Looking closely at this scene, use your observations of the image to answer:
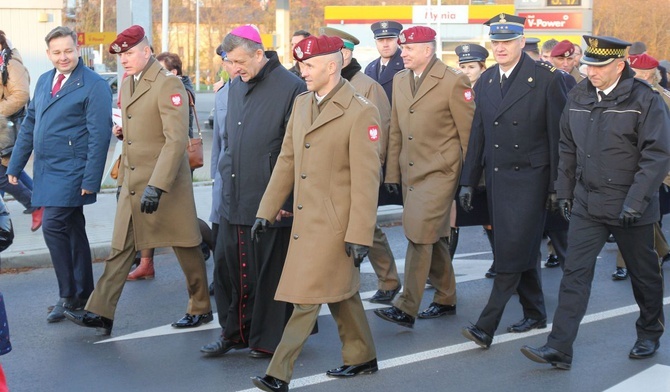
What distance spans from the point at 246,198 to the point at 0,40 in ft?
16.8

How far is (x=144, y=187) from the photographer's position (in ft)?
22.2

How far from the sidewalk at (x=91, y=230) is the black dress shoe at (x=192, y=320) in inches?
108

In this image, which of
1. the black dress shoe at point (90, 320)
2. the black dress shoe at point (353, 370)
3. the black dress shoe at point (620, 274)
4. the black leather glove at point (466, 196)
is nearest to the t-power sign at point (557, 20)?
the black dress shoe at point (620, 274)

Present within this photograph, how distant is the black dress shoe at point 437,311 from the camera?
734 cm

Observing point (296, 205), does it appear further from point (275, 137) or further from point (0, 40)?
point (0, 40)

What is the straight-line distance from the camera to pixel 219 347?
6332 millimetres

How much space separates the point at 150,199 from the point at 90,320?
930 millimetres

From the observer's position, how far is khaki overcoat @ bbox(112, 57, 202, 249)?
21.8ft

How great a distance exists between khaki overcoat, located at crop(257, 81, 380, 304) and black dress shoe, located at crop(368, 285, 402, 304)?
7.09 feet

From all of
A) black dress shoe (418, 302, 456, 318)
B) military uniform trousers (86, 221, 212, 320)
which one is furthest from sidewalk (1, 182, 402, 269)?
black dress shoe (418, 302, 456, 318)

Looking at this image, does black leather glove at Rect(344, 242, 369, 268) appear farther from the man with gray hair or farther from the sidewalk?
the sidewalk

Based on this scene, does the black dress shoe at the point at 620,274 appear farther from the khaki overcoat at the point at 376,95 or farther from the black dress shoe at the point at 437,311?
the khaki overcoat at the point at 376,95

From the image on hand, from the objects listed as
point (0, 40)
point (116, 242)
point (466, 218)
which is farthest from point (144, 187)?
point (0, 40)

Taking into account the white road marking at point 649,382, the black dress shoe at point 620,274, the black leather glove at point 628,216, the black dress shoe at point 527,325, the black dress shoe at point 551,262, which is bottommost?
the black dress shoe at point 551,262
